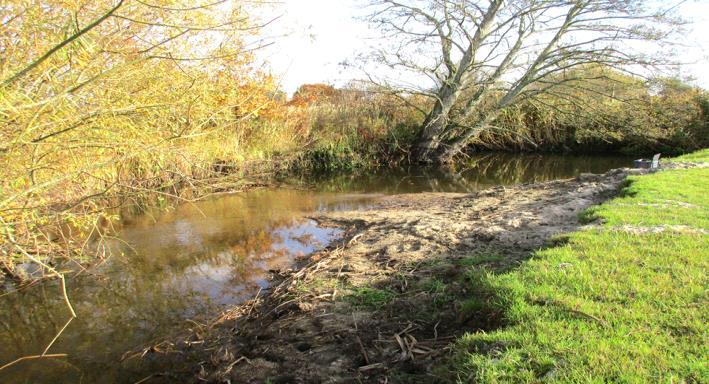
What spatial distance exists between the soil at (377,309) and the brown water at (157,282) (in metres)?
0.54

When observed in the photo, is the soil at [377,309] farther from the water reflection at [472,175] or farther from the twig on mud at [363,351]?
the water reflection at [472,175]

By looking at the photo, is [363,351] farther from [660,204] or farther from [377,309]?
[660,204]

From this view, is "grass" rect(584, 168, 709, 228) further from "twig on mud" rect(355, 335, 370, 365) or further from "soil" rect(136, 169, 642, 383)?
"twig on mud" rect(355, 335, 370, 365)

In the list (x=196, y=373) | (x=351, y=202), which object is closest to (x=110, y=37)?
(x=196, y=373)

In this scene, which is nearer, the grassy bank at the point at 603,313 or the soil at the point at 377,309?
the grassy bank at the point at 603,313

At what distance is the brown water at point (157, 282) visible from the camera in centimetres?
424

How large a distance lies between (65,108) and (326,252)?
155 inches

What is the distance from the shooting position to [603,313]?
3.05 metres

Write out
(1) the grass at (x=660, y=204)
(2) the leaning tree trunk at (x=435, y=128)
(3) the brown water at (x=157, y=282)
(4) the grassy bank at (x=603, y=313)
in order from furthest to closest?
(2) the leaning tree trunk at (x=435, y=128) < (1) the grass at (x=660, y=204) < (3) the brown water at (x=157, y=282) < (4) the grassy bank at (x=603, y=313)

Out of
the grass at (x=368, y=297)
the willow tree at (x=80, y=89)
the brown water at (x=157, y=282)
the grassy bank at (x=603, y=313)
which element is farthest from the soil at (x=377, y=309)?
the willow tree at (x=80, y=89)

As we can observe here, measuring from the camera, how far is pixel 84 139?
4.02 m

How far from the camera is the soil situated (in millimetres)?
3301

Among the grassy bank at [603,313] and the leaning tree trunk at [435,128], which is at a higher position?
the leaning tree trunk at [435,128]

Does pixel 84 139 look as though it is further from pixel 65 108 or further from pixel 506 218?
pixel 506 218
